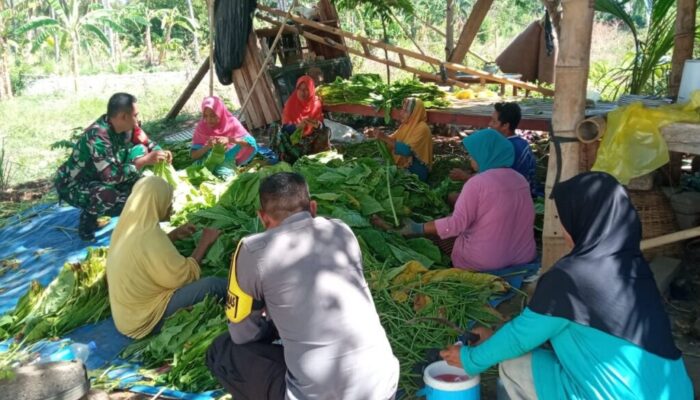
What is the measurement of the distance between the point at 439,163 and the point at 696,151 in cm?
390

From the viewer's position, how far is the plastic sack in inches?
114

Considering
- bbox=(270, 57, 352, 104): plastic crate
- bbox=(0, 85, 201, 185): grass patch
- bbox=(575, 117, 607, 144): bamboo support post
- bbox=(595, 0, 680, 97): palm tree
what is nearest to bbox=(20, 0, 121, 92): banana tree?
bbox=(0, 85, 201, 185): grass patch

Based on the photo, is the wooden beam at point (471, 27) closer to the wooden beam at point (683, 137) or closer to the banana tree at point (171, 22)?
the wooden beam at point (683, 137)

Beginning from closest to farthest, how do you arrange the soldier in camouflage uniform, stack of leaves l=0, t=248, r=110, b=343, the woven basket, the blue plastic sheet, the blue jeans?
the blue jeans → stack of leaves l=0, t=248, r=110, b=343 → the woven basket → the blue plastic sheet → the soldier in camouflage uniform

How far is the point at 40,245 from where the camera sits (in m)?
5.07

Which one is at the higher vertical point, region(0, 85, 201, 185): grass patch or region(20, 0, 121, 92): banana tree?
region(20, 0, 121, 92): banana tree

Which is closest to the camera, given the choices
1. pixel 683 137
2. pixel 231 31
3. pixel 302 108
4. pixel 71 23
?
pixel 683 137

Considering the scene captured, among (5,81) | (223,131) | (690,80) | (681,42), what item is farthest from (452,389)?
(5,81)

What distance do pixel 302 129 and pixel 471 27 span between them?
3293 millimetres

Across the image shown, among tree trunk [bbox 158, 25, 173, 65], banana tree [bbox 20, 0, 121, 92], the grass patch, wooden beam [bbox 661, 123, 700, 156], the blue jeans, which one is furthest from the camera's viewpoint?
tree trunk [bbox 158, 25, 173, 65]

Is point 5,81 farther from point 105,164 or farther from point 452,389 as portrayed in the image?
point 452,389

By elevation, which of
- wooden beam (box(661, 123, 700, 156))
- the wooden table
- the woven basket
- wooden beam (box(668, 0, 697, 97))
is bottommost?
the woven basket

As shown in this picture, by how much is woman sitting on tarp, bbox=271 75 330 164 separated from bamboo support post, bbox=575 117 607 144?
166 inches

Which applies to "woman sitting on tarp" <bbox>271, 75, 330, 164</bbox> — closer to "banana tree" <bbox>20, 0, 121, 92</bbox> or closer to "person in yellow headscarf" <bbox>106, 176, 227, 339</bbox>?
"person in yellow headscarf" <bbox>106, 176, 227, 339</bbox>
